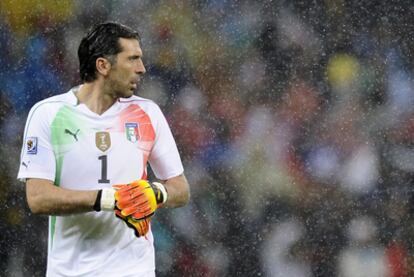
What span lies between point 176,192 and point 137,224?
195 millimetres

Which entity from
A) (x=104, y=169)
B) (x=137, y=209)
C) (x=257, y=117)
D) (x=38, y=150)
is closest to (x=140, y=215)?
(x=137, y=209)

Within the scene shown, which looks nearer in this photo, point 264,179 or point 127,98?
point 127,98

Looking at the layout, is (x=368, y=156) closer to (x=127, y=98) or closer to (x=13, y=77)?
(x=13, y=77)

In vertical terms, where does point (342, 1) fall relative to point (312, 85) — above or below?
above

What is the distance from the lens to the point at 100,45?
258cm

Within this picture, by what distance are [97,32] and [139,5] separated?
225 cm

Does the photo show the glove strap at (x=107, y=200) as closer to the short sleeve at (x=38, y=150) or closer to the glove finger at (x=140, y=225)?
the glove finger at (x=140, y=225)

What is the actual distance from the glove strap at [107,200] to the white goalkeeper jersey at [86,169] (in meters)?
0.11

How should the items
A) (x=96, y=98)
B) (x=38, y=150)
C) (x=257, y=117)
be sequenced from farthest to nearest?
(x=257, y=117), (x=96, y=98), (x=38, y=150)

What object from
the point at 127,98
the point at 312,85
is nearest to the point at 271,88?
the point at 312,85

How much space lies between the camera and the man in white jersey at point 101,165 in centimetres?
238

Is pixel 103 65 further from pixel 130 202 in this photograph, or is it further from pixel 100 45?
pixel 130 202

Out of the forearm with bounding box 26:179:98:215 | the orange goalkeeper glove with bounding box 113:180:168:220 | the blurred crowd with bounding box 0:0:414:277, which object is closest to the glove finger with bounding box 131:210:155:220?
the orange goalkeeper glove with bounding box 113:180:168:220

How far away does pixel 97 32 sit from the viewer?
2.59 meters
